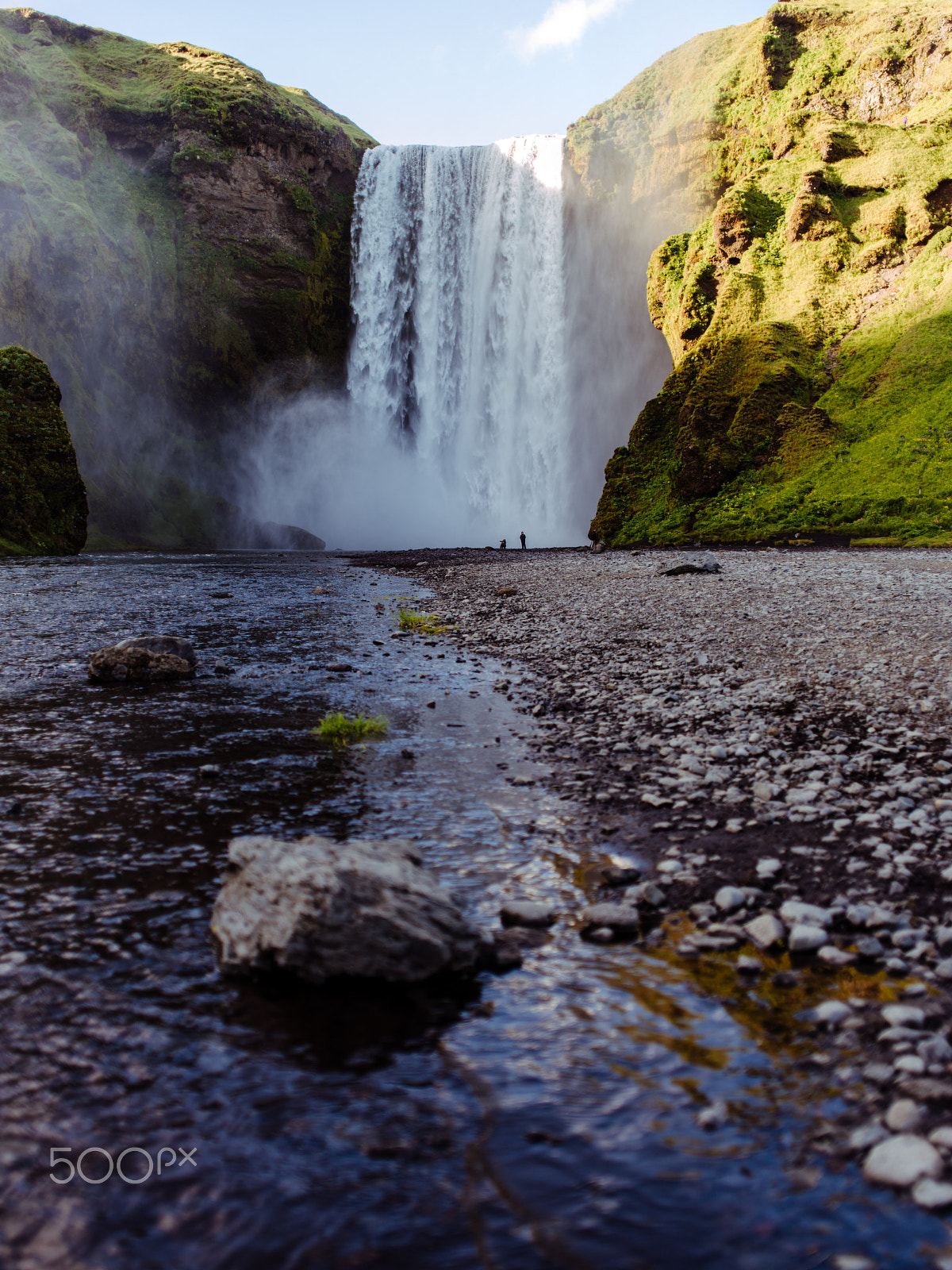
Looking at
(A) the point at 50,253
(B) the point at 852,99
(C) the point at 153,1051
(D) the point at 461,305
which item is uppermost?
(B) the point at 852,99

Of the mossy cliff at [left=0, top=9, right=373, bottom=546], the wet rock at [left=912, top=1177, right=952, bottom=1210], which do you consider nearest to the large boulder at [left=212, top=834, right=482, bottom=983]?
the wet rock at [left=912, top=1177, right=952, bottom=1210]

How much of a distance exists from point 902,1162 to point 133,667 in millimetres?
9702

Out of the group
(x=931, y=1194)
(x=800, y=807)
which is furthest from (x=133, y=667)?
(x=931, y=1194)

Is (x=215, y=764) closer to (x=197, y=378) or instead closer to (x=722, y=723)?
(x=722, y=723)

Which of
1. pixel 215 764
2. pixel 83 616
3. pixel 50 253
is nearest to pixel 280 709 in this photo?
pixel 215 764

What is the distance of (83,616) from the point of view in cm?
1639

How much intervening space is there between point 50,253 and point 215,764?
231ft

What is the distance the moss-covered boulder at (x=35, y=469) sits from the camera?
4319 cm

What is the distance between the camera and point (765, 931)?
3.86 m

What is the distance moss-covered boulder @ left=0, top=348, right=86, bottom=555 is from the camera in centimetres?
4319

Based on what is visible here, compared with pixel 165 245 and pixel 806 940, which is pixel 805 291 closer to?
pixel 806 940

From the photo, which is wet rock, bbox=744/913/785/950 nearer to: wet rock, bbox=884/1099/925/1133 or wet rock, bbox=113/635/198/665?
wet rock, bbox=884/1099/925/1133

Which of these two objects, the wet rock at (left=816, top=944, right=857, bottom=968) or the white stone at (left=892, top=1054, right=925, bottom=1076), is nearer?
the white stone at (left=892, top=1054, right=925, bottom=1076)

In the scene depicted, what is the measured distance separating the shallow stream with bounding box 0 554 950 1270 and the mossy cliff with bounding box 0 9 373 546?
63.0 metres
